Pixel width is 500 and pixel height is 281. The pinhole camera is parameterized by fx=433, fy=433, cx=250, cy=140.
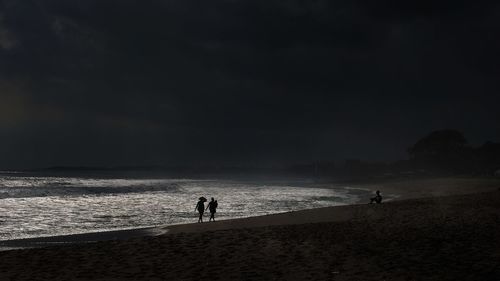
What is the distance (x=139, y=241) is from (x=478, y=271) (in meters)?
11.9

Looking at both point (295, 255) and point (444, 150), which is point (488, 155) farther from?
point (295, 255)

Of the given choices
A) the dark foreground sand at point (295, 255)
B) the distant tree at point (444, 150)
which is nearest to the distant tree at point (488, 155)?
the distant tree at point (444, 150)

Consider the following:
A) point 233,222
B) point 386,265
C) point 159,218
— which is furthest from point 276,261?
point 159,218

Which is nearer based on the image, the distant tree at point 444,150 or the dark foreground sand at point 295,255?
the dark foreground sand at point 295,255

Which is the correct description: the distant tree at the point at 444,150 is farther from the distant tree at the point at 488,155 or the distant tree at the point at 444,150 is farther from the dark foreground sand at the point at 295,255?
the dark foreground sand at the point at 295,255

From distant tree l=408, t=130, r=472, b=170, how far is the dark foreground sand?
132 metres

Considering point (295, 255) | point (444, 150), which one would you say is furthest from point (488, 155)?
point (295, 255)

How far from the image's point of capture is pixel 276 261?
1341 cm

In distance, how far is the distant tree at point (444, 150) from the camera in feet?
457

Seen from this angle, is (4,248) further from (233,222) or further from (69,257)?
(233,222)

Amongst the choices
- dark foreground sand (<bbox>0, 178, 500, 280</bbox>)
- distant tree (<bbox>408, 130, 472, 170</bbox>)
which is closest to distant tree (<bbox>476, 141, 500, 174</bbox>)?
distant tree (<bbox>408, 130, 472, 170</bbox>)

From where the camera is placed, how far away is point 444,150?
145125mm

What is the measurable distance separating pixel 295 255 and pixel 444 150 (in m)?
146

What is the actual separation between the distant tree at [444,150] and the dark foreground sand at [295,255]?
5199 inches
